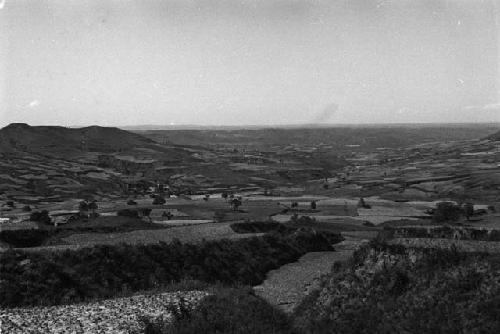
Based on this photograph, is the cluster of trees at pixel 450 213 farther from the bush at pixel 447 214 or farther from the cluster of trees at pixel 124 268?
the cluster of trees at pixel 124 268

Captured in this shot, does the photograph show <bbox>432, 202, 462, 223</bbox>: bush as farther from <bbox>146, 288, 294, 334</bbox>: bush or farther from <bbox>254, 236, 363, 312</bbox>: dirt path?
<bbox>146, 288, 294, 334</bbox>: bush

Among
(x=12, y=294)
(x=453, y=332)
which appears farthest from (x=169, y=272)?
(x=453, y=332)

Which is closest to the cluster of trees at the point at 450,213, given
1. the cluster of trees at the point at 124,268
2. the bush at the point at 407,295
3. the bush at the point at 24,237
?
the cluster of trees at the point at 124,268

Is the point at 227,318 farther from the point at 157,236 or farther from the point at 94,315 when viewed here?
the point at 157,236

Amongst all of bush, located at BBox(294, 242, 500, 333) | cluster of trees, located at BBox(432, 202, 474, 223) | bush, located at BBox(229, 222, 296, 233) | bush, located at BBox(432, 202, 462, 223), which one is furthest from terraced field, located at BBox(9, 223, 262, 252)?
cluster of trees, located at BBox(432, 202, 474, 223)

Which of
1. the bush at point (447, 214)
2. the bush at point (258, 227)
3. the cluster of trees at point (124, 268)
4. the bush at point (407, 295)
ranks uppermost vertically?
the bush at point (407, 295)

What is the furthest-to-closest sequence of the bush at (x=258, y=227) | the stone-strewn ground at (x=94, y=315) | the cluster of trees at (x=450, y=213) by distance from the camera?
the cluster of trees at (x=450, y=213), the bush at (x=258, y=227), the stone-strewn ground at (x=94, y=315)

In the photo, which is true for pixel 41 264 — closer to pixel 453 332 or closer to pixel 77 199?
pixel 453 332
